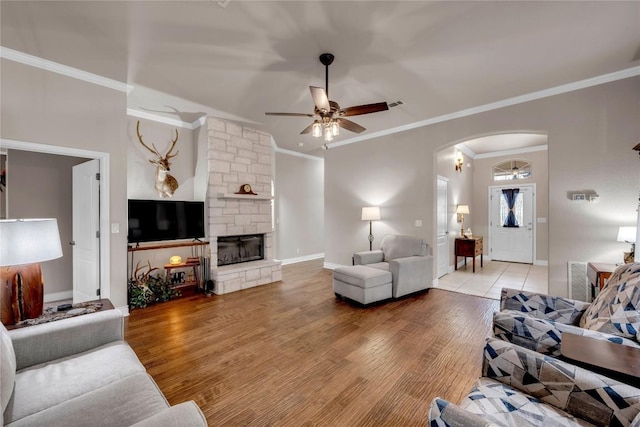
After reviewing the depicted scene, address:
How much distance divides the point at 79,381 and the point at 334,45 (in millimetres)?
3181

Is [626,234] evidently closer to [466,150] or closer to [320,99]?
[320,99]

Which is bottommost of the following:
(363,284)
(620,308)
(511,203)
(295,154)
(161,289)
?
(161,289)

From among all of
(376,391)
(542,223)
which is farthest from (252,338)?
(542,223)

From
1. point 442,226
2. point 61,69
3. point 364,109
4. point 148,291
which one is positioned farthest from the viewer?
point 442,226

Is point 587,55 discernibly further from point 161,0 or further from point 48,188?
point 48,188

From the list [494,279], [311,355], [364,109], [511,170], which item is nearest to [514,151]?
[511,170]

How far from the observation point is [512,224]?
278 inches

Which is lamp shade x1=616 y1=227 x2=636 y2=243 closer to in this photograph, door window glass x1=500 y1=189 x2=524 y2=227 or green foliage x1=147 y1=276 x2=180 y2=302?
door window glass x1=500 y1=189 x2=524 y2=227

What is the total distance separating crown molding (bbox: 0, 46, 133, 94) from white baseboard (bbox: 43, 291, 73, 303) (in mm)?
3322

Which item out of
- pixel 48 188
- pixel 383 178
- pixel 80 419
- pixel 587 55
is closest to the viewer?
pixel 80 419

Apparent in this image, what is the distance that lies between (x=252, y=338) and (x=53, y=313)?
1.69 metres

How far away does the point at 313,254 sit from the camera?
7.65 m

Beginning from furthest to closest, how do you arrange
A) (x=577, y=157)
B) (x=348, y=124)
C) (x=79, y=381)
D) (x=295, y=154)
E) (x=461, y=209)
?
1. (x=295, y=154)
2. (x=461, y=209)
3. (x=577, y=157)
4. (x=348, y=124)
5. (x=79, y=381)

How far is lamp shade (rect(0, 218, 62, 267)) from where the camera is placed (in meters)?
1.70
